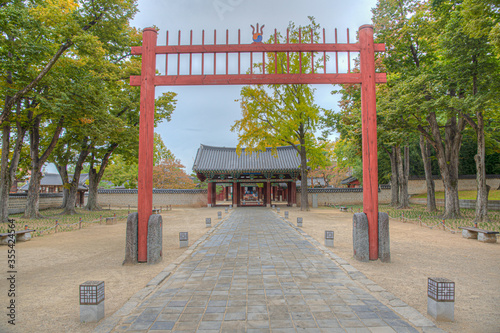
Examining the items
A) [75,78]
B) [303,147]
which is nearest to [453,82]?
[303,147]

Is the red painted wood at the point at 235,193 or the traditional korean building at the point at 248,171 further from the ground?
the traditional korean building at the point at 248,171

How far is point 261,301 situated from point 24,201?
26316 mm

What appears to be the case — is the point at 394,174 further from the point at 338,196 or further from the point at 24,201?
the point at 24,201

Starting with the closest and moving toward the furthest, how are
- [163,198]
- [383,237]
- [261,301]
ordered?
[261,301] < [383,237] < [163,198]

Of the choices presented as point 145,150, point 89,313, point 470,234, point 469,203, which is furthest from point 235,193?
point 89,313

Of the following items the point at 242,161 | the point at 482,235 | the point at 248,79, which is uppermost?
the point at 248,79

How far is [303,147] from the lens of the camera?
Answer: 899 inches

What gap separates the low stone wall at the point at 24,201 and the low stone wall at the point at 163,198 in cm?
523

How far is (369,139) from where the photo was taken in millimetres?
6387

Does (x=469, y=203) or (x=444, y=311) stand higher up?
(x=444, y=311)

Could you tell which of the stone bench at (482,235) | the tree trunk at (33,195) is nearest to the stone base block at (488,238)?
the stone bench at (482,235)

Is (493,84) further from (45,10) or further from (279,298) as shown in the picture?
(45,10)

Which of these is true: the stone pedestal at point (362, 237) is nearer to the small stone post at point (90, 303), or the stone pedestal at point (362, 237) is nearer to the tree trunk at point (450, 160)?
the small stone post at point (90, 303)

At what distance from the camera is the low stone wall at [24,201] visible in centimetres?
2080
